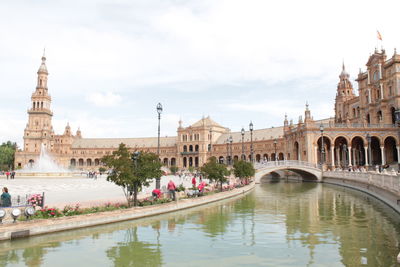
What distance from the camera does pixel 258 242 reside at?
13523mm

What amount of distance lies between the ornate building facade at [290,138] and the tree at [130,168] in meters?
1.56

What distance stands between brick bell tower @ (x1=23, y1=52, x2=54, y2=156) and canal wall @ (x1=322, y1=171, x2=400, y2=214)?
109 metres

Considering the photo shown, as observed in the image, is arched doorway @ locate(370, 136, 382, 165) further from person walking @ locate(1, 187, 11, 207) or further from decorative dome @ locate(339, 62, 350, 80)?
person walking @ locate(1, 187, 11, 207)

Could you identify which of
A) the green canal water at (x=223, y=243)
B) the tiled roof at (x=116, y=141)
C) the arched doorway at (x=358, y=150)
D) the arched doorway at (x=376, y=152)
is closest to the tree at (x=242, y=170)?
the green canal water at (x=223, y=243)

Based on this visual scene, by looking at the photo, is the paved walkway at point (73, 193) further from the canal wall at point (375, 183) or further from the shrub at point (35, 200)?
the canal wall at point (375, 183)

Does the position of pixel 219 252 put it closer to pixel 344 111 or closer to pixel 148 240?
pixel 148 240

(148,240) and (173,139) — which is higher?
(173,139)

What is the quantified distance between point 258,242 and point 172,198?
9942 mm

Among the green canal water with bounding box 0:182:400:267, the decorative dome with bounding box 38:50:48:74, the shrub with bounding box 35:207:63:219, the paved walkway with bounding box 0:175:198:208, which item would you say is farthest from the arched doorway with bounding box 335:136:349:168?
the decorative dome with bounding box 38:50:48:74

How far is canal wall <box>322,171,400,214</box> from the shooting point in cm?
2109

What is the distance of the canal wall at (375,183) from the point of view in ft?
69.2

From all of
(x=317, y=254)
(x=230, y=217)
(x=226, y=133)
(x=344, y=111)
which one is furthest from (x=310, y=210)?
(x=226, y=133)

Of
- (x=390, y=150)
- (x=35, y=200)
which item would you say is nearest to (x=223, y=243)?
(x=35, y=200)

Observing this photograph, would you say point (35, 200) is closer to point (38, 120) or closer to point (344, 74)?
point (344, 74)
